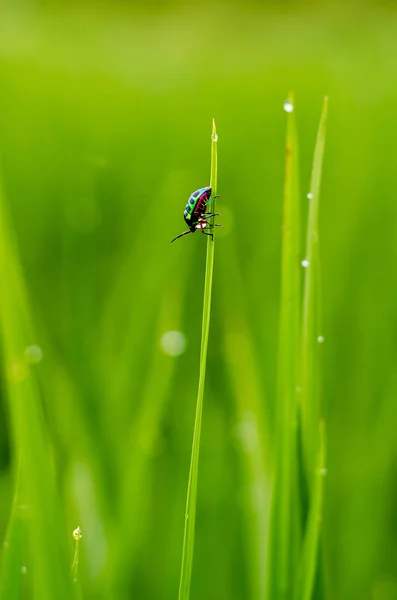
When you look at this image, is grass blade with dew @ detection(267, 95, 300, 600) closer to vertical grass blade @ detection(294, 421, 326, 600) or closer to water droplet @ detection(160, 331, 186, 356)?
vertical grass blade @ detection(294, 421, 326, 600)

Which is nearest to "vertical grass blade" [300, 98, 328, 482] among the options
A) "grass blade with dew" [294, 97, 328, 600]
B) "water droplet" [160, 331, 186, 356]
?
"grass blade with dew" [294, 97, 328, 600]

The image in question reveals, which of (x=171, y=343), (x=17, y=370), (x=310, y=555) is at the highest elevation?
(x=171, y=343)

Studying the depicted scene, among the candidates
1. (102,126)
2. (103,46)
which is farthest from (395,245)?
(103,46)

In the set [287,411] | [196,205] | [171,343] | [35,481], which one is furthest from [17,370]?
[171,343]

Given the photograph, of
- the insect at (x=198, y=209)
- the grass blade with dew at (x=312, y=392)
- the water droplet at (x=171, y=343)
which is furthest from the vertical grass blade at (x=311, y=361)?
the water droplet at (x=171, y=343)

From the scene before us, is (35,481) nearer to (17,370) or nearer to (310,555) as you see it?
(17,370)

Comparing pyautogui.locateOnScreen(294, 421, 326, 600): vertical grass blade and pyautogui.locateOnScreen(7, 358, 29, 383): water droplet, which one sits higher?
pyautogui.locateOnScreen(7, 358, 29, 383): water droplet

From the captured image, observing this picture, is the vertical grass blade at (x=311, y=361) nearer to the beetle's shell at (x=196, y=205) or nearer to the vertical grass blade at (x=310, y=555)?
the vertical grass blade at (x=310, y=555)
